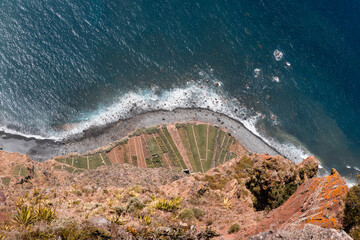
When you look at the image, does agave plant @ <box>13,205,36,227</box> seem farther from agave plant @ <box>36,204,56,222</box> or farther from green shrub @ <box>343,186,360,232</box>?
green shrub @ <box>343,186,360,232</box>

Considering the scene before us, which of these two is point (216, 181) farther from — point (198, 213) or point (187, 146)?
point (187, 146)

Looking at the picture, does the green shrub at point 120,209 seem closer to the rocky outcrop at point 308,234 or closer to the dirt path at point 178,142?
the rocky outcrop at point 308,234

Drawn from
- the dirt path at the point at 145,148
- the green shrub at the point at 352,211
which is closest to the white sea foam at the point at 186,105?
the dirt path at the point at 145,148

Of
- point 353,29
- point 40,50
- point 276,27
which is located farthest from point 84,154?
point 353,29

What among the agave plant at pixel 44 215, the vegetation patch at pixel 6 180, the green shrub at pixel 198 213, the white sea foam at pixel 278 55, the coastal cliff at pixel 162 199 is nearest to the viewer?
the coastal cliff at pixel 162 199

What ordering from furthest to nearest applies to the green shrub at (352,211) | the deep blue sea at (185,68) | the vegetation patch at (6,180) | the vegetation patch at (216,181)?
1. the deep blue sea at (185,68)
2. the vegetation patch at (6,180)
3. the vegetation patch at (216,181)
4. the green shrub at (352,211)

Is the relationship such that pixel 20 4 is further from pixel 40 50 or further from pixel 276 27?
pixel 276 27

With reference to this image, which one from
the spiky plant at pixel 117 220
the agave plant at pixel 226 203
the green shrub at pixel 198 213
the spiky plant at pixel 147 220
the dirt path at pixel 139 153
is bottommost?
the spiky plant at pixel 117 220
